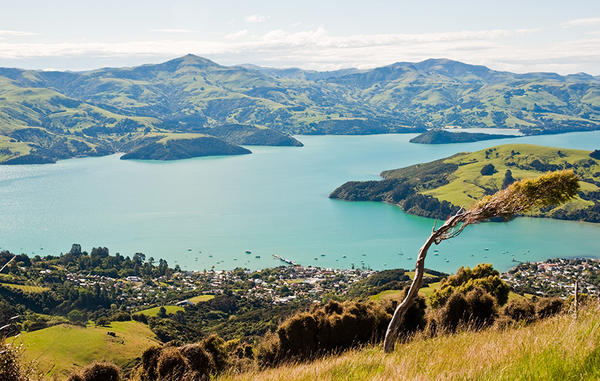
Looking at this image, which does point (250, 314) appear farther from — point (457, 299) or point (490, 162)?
point (490, 162)

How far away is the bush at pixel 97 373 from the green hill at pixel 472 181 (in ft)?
371

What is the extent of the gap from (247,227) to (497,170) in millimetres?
86022

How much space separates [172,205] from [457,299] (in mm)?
121687

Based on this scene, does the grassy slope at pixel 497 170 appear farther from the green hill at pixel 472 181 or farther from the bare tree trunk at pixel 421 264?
the bare tree trunk at pixel 421 264

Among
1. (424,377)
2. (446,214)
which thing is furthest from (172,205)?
(424,377)

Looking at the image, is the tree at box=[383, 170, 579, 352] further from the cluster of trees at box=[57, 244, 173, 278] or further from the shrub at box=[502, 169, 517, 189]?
the shrub at box=[502, 169, 517, 189]

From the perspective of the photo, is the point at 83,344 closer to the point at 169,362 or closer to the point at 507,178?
the point at 169,362

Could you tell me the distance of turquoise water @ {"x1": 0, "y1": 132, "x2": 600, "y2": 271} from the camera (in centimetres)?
9238

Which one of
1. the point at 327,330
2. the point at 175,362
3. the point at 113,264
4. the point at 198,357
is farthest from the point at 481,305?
the point at 113,264

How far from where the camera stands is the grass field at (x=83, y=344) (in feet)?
145

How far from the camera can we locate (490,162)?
526 ft

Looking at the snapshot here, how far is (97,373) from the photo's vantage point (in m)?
13.7

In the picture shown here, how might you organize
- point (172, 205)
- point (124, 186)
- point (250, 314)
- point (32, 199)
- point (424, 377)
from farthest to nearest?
point (124, 186) → point (32, 199) → point (172, 205) → point (250, 314) → point (424, 377)

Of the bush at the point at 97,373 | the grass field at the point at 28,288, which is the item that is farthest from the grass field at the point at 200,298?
the bush at the point at 97,373
